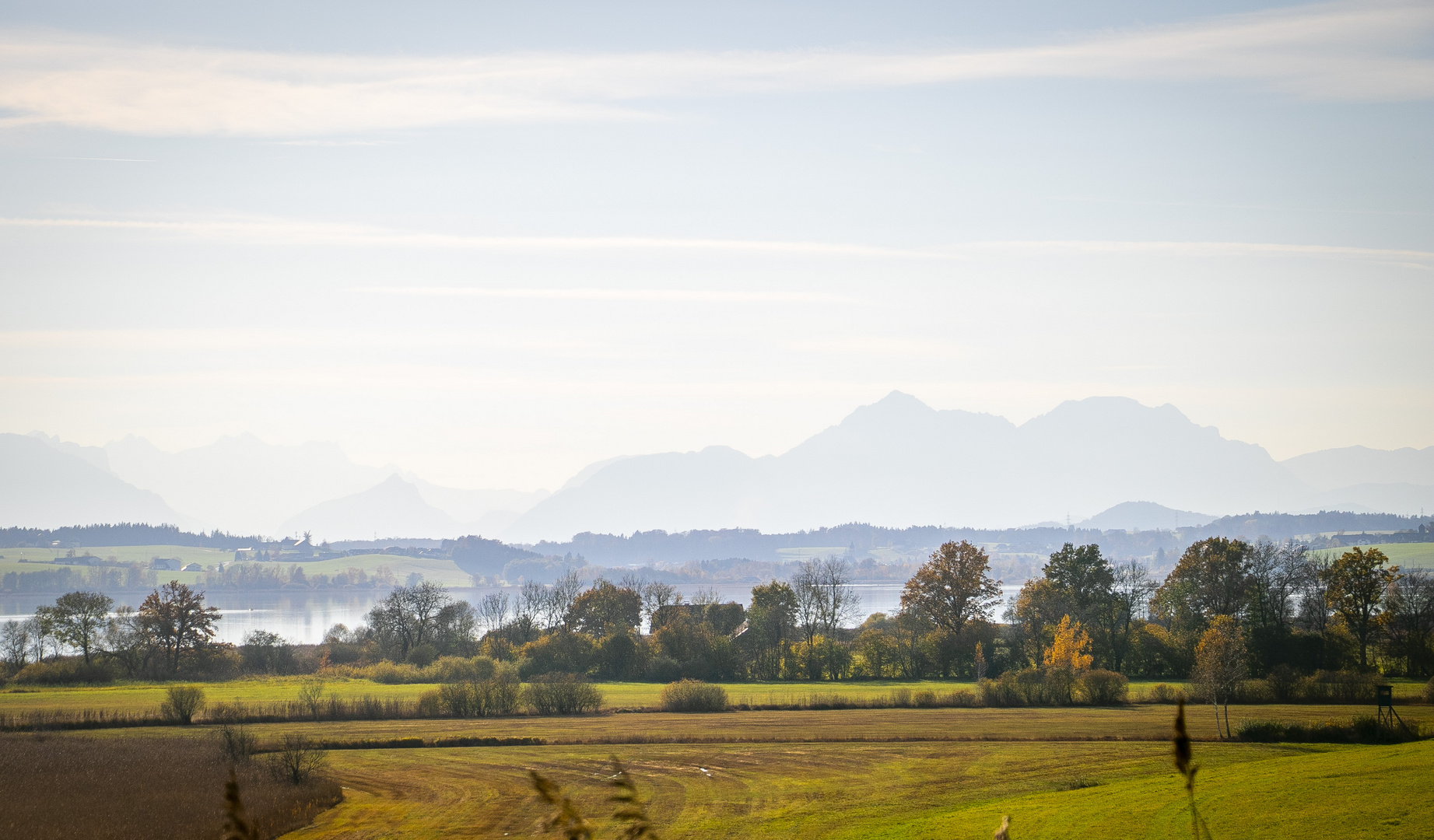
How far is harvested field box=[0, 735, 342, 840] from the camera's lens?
33312 millimetres

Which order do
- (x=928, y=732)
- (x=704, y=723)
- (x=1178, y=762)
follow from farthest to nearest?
1. (x=704, y=723)
2. (x=928, y=732)
3. (x=1178, y=762)

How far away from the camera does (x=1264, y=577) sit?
3263 inches

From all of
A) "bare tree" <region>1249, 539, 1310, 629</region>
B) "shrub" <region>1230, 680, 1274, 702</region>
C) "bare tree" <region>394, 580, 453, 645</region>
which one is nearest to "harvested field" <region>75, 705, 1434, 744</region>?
"shrub" <region>1230, 680, 1274, 702</region>

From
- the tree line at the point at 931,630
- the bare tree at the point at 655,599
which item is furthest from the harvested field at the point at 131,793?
the bare tree at the point at 655,599

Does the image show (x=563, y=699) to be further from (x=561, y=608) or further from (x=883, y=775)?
(x=561, y=608)

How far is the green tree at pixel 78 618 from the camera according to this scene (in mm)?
91312

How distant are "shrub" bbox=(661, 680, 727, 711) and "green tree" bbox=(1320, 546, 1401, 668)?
161 ft

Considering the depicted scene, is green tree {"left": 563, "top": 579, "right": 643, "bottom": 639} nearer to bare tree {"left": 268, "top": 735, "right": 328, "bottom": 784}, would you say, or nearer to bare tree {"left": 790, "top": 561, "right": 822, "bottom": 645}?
bare tree {"left": 790, "top": 561, "right": 822, "bottom": 645}

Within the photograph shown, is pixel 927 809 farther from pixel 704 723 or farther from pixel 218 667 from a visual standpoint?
pixel 218 667

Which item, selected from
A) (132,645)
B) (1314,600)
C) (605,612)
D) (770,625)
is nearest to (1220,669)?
(1314,600)

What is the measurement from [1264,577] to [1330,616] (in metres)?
8.56

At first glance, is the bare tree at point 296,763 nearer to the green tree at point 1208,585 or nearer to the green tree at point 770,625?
the green tree at point 770,625

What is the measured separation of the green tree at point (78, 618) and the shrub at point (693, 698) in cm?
5802

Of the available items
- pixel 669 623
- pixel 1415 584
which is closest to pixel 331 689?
pixel 669 623
